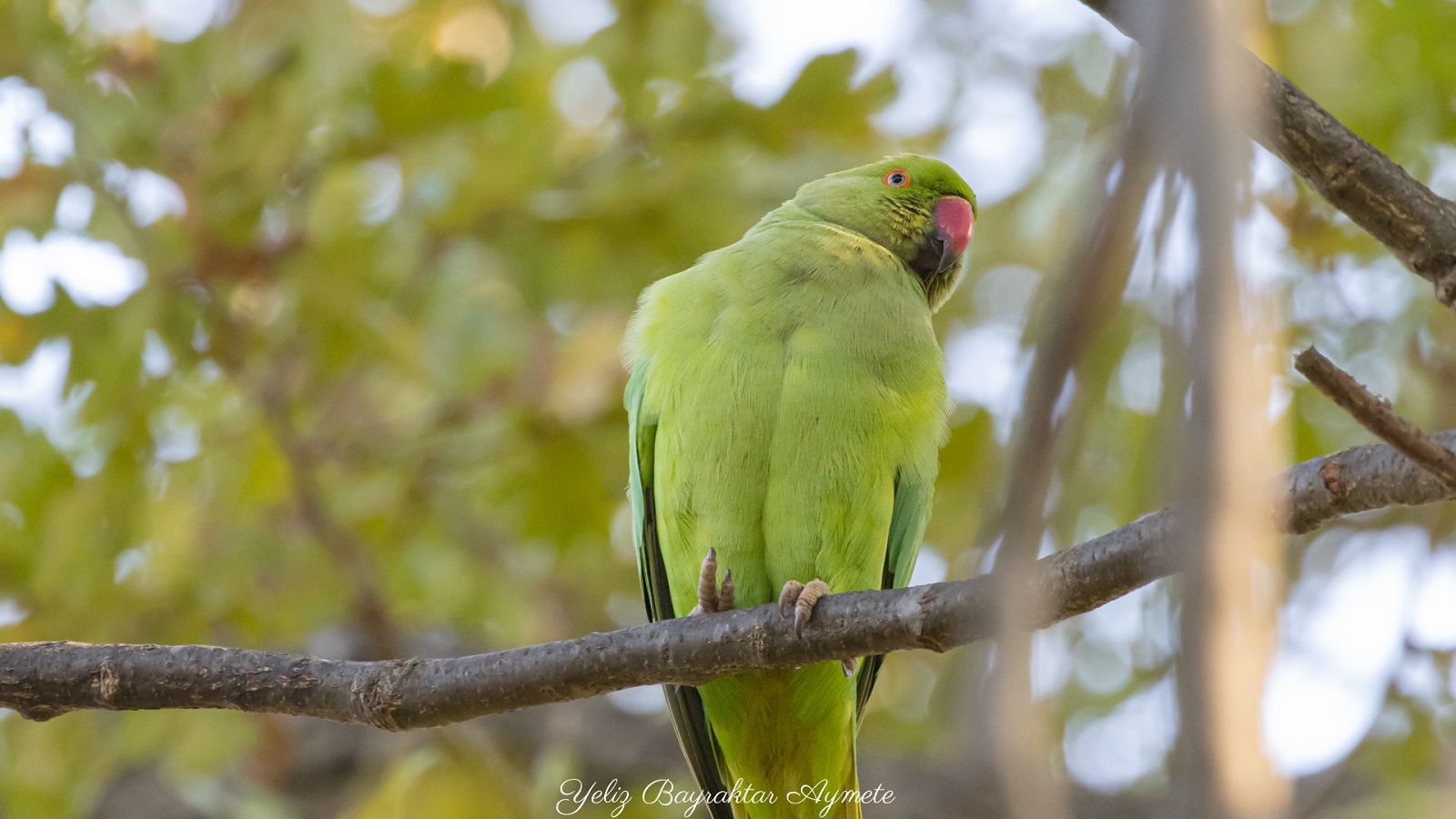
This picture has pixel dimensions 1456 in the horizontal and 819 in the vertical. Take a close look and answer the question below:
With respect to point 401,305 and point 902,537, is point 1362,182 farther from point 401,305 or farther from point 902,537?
point 401,305

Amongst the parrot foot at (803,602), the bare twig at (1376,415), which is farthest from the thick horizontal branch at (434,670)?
the bare twig at (1376,415)

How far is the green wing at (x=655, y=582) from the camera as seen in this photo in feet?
10.3

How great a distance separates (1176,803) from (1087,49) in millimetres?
4176

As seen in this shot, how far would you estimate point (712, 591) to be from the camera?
2699 millimetres

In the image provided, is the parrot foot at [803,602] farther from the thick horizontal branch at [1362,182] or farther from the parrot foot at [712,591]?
the thick horizontal branch at [1362,182]

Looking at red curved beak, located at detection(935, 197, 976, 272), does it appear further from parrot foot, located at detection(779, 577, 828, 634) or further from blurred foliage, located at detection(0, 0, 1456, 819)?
parrot foot, located at detection(779, 577, 828, 634)

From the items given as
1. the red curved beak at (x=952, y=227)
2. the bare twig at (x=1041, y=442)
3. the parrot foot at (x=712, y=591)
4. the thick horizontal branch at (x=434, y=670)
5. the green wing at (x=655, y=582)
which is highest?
the bare twig at (x=1041, y=442)

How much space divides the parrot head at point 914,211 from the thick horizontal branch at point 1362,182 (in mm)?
1636

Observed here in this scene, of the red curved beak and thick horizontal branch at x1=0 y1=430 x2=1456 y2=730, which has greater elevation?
thick horizontal branch at x1=0 y1=430 x2=1456 y2=730

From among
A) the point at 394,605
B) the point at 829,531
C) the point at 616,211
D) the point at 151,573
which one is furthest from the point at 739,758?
the point at 394,605

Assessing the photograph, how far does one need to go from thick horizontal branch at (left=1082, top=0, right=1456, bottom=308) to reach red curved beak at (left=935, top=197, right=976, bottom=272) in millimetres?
1605

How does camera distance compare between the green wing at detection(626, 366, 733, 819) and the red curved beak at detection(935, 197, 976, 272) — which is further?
the red curved beak at detection(935, 197, 976, 272)

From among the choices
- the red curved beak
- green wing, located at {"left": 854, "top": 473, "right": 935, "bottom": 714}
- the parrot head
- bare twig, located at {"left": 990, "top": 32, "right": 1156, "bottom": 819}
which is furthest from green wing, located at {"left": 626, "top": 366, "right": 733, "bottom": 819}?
bare twig, located at {"left": 990, "top": 32, "right": 1156, "bottom": 819}

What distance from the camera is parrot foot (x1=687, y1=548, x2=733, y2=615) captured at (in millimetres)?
Result: 2695
